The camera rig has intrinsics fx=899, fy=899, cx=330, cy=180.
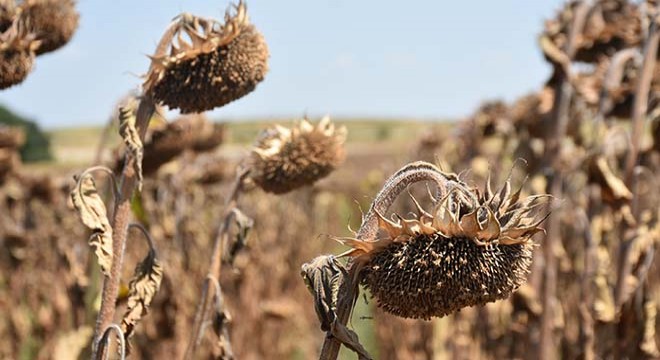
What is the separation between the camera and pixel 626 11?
4.08m

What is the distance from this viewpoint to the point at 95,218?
203 centimetres

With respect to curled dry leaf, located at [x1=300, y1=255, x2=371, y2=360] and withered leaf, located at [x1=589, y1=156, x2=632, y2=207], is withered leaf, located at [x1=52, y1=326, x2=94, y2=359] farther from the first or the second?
withered leaf, located at [x1=589, y1=156, x2=632, y2=207]

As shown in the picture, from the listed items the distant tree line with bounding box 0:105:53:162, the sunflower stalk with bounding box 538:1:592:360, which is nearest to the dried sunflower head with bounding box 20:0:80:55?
the sunflower stalk with bounding box 538:1:592:360

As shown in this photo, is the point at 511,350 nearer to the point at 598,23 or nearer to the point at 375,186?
the point at 598,23

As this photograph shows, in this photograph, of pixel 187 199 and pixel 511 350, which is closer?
pixel 511 350

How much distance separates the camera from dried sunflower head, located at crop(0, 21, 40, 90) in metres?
2.08

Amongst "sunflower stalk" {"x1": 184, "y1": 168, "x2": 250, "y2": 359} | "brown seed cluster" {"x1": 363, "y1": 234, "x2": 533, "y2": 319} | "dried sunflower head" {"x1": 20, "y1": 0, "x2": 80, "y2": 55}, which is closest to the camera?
"brown seed cluster" {"x1": 363, "y1": 234, "x2": 533, "y2": 319}

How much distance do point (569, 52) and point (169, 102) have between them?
8.12 ft

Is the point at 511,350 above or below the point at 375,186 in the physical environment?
above

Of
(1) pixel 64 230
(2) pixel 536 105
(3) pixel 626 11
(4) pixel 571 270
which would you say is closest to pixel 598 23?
(3) pixel 626 11

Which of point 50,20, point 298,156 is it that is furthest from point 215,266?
point 50,20

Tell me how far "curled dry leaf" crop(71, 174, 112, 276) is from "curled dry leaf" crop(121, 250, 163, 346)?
160 millimetres

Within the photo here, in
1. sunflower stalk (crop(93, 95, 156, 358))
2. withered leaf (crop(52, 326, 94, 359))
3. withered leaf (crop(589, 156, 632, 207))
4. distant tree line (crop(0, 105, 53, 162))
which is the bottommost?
distant tree line (crop(0, 105, 53, 162))

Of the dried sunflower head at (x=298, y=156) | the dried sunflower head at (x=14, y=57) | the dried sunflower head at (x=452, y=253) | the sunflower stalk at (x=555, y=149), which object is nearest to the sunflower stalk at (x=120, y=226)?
the dried sunflower head at (x=14, y=57)
